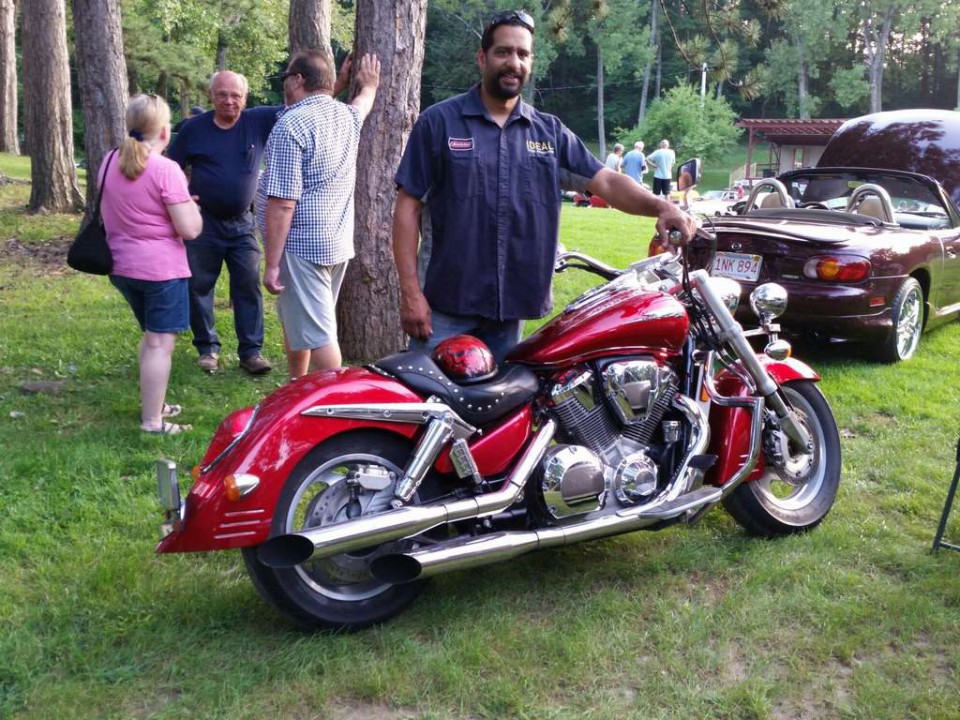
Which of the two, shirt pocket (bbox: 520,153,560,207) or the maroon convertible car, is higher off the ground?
shirt pocket (bbox: 520,153,560,207)

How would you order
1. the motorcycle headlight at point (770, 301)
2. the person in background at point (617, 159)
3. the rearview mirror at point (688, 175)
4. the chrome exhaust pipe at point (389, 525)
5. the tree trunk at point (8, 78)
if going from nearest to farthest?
the chrome exhaust pipe at point (389, 525) < the motorcycle headlight at point (770, 301) < the rearview mirror at point (688, 175) < the tree trunk at point (8, 78) < the person in background at point (617, 159)

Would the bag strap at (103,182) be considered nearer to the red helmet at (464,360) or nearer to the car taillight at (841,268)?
the red helmet at (464,360)

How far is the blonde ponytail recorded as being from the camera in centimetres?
508

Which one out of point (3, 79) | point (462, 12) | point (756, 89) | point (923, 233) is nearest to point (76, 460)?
point (756, 89)

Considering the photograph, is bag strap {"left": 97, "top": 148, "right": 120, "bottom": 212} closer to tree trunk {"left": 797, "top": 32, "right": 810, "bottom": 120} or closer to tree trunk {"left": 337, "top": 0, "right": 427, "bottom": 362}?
tree trunk {"left": 337, "top": 0, "right": 427, "bottom": 362}

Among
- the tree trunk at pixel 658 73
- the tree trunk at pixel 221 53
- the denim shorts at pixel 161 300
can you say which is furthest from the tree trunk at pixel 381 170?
the tree trunk at pixel 658 73

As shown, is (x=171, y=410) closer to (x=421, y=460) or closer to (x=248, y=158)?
(x=248, y=158)

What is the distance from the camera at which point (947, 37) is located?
2682 inches

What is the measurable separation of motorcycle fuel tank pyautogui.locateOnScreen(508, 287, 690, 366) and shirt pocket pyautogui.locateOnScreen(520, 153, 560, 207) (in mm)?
468

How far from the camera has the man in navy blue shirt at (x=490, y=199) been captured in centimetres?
381

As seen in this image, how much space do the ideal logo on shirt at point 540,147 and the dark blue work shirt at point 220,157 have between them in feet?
10.4

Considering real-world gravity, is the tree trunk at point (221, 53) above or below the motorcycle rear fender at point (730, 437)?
above

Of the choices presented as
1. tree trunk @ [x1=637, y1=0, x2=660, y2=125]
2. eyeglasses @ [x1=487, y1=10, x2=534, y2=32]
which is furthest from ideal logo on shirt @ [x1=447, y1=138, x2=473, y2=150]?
tree trunk @ [x1=637, y1=0, x2=660, y2=125]

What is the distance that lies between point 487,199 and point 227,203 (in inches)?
127
